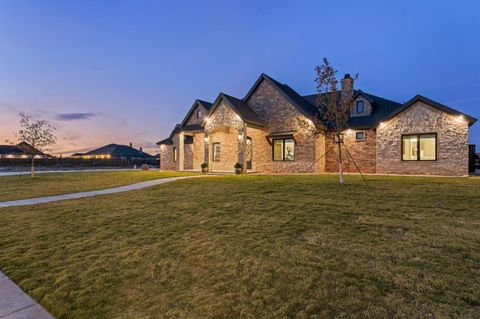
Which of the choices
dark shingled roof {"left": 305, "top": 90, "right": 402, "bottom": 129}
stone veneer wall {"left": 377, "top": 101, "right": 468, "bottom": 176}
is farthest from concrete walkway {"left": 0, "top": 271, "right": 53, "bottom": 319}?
dark shingled roof {"left": 305, "top": 90, "right": 402, "bottom": 129}

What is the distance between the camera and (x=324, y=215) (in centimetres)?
628

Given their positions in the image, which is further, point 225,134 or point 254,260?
point 225,134

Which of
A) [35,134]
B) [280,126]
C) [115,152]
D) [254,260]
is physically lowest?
[254,260]

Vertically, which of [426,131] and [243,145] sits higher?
[426,131]

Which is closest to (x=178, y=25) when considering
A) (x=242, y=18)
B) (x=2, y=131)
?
(x=242, y=18)

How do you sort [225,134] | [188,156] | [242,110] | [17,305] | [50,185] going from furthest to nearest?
[188,156] → [225,134] → [242,110] → [50,185] → [17,305]

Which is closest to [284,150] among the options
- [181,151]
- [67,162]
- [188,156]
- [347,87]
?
[347,87]

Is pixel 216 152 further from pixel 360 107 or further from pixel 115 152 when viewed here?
pixel 115 152

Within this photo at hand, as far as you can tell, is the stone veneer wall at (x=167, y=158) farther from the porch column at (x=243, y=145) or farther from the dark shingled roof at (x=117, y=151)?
the dark shingled roof at (x=117, y=151)

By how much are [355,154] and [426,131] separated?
15.2 feet

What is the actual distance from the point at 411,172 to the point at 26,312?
19.9m

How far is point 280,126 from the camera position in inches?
816

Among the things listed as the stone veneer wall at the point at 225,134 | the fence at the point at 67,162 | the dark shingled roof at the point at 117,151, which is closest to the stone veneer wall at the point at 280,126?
the stone veneer wall at the point at 225,134

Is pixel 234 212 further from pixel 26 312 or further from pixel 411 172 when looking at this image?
pixel 411 172
